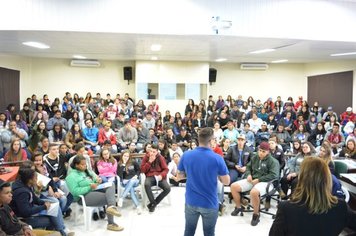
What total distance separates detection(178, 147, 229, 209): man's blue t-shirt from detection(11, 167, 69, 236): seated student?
1706mm

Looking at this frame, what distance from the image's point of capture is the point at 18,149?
4.82 m

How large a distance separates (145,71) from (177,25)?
5.52 m

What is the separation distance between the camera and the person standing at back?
2432mm

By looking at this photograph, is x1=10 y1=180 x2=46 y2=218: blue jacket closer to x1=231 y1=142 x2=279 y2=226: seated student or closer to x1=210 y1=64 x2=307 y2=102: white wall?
x1=231 y1=142 x2=279 y2=226: seated student

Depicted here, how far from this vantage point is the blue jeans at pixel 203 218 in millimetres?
2453

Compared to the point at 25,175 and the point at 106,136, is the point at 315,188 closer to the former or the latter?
the point at 25,175

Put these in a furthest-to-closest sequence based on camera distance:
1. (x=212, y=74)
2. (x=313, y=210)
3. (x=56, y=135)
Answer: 1. (x=212, y=74)
2. (x=56, y=135)
3. (x=313, y=210)

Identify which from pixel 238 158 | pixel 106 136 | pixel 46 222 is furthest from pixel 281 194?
pixel 106 136

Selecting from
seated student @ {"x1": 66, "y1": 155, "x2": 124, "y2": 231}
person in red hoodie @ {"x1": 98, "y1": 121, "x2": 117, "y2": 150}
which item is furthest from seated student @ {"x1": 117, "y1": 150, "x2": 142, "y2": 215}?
person in red hoodie @ {"x1": 98, "y1": 121, "x2": 117, "y2": 150}

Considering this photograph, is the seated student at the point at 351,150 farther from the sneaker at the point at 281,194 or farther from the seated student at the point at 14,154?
the seated student at the point at 14,154

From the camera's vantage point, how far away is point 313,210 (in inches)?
55.5

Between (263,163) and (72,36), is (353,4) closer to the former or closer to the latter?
(263,163)

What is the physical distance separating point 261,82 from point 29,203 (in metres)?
11.4

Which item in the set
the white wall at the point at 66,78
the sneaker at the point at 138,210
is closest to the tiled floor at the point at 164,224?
the sneaker at the point at 138,210
